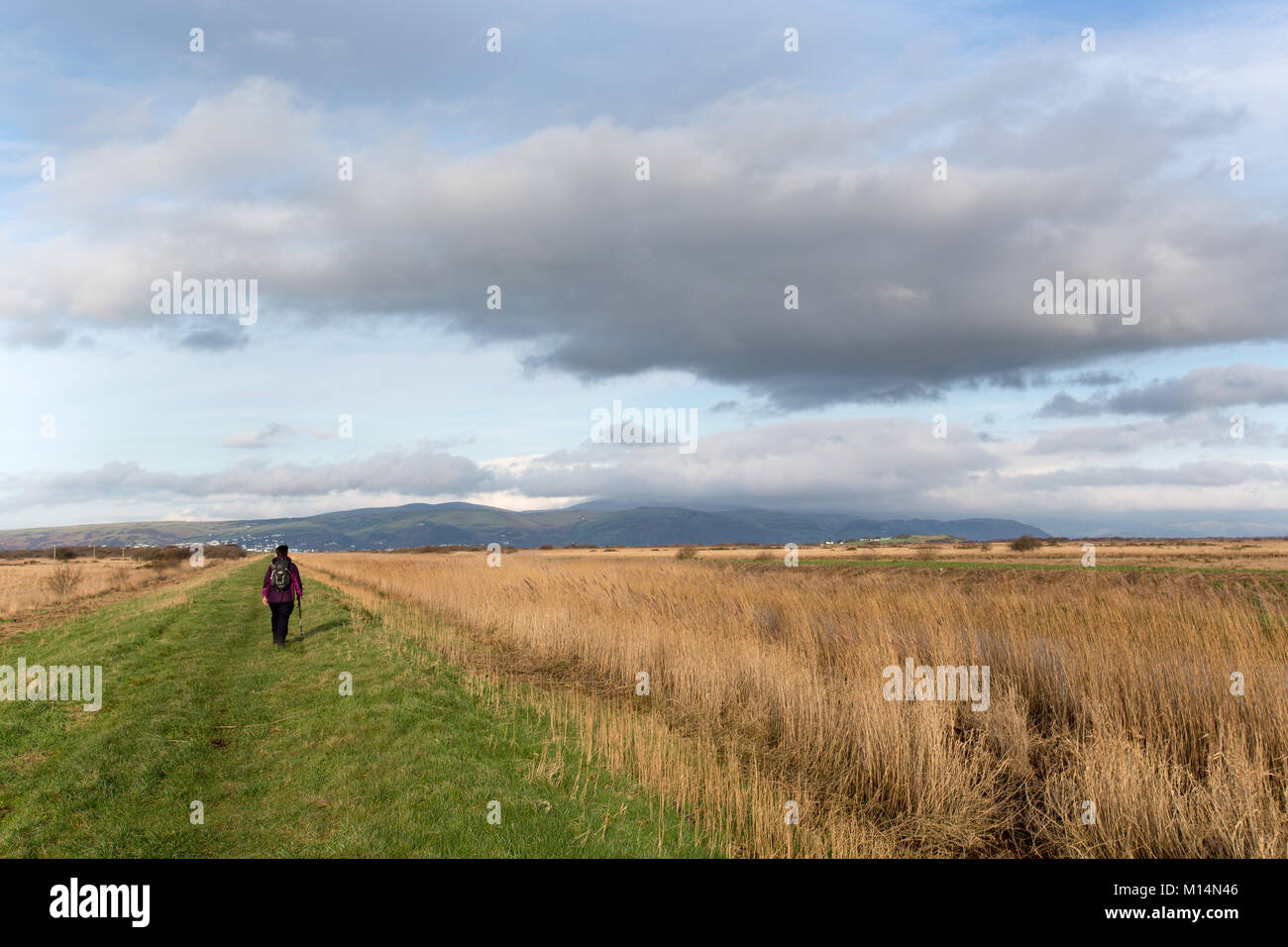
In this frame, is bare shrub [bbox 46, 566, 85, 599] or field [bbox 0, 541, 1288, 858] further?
bare shrub [bbox 46, 566, 85, 599]

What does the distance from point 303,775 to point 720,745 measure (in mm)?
5752

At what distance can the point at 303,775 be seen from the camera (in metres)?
8.53

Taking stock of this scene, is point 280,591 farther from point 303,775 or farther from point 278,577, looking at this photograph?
point 303,775

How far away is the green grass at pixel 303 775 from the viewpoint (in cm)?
657

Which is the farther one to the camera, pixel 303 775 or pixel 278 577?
pixel 278 577

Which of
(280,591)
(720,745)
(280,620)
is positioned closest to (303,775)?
(720,745)

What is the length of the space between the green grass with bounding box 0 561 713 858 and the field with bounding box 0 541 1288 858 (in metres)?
0.05

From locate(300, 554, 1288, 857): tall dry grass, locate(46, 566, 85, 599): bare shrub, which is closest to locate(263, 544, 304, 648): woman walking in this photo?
locate(300, 554, 1288, 857): tall dry grass

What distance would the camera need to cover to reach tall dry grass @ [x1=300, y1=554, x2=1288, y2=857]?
274 inches

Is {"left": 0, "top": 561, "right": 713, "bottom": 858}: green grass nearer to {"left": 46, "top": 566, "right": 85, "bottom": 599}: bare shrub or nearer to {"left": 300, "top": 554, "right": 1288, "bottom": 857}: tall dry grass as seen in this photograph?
{"left": 300, "top": 554, "right": 1288, "bottom": 857}: tall dry grass

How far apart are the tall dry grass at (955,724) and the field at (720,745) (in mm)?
42

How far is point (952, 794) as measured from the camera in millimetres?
8008

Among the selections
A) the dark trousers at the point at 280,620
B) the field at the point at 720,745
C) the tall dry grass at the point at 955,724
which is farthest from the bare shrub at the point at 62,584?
the tall dry grass at the point at 955,724
